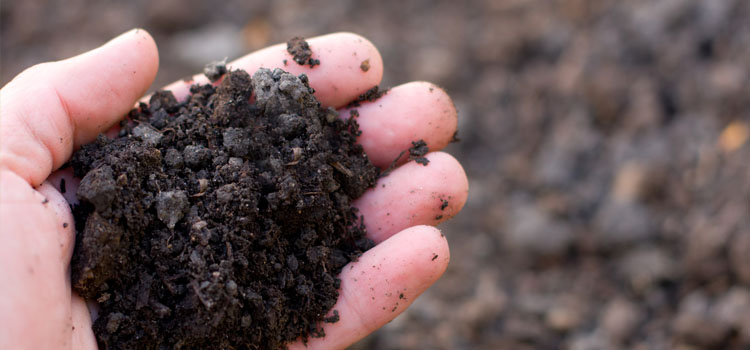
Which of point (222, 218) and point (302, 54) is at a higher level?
point (302, 54)

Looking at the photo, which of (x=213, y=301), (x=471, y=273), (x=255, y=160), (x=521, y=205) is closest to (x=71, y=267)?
(x=213, y=301)

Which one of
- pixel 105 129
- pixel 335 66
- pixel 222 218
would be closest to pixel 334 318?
pixel 222 218

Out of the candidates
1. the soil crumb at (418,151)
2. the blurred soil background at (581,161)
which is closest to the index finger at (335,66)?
the soil crumb at (418,151)

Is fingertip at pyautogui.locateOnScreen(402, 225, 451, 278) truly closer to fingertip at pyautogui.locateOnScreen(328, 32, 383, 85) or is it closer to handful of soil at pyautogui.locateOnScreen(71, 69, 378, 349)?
handful of soil at pyautogui.locateOnScreen(71, 69, 378, 349)

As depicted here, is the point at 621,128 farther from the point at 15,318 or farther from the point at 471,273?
the point at 15,318

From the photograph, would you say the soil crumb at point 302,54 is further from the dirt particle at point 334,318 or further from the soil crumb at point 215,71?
the dirt particle at point 334,318

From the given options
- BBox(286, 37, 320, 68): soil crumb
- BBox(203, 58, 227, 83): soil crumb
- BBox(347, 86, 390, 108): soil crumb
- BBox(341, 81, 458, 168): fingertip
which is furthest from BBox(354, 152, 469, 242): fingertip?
BBox(203, 58, 227, 83): soil crumb

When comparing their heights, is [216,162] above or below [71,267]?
above

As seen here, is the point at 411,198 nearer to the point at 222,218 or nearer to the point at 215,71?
the point at 222,218
